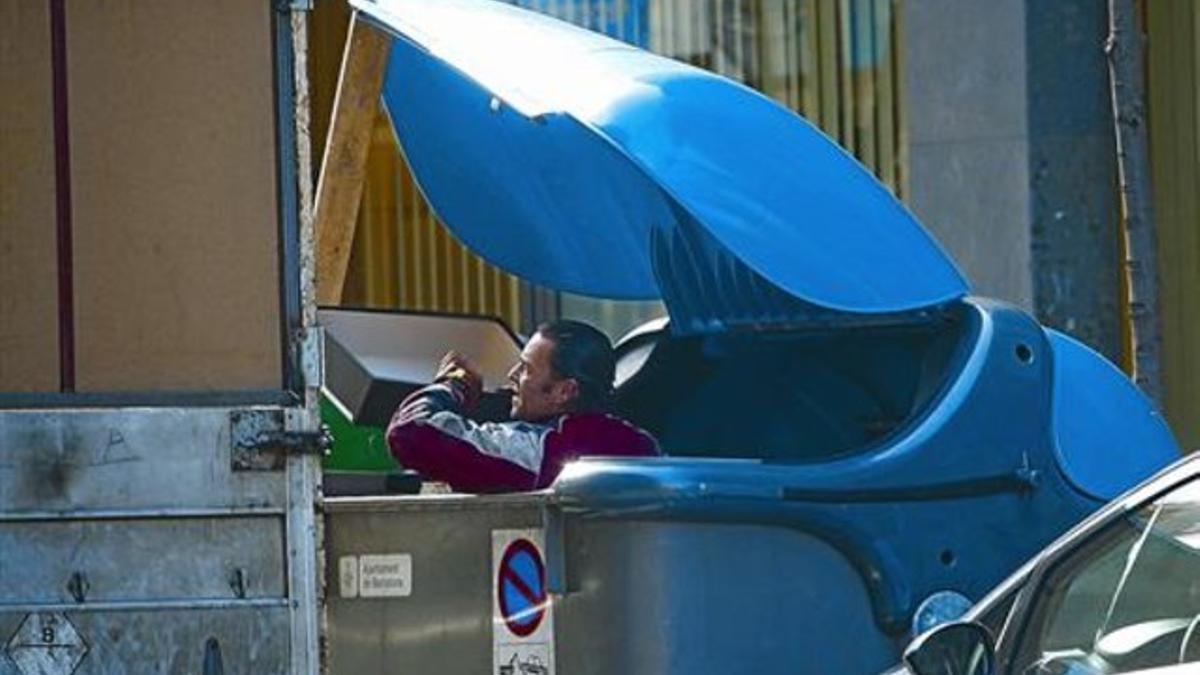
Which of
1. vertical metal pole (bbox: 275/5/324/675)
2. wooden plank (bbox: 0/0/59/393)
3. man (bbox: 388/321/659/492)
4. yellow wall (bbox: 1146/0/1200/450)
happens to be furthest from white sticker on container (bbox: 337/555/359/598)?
yellow wall (bbox: 1146/0/1200/450)

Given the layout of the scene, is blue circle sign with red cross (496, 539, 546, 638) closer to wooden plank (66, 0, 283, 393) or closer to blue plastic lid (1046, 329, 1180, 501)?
wooden plank (66, 0, 283, 393)

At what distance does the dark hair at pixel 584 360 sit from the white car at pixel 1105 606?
1962 millimetres

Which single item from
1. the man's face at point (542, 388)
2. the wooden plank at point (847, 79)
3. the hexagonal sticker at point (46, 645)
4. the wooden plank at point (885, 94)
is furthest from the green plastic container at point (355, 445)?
the wooden plank at point (847, 79)

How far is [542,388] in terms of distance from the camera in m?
6.71

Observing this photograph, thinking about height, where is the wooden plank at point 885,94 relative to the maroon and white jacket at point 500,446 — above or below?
above

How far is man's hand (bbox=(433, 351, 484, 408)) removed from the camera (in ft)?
22.3

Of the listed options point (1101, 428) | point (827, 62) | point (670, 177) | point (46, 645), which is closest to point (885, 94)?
point (827, 62)

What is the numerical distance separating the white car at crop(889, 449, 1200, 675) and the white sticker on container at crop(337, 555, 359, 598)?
1383 mm

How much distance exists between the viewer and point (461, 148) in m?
8.16

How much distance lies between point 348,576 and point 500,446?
2.16 ft

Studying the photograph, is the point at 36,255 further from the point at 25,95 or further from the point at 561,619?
the point at 561,619

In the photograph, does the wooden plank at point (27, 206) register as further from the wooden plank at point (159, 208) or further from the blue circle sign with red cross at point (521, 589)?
the blue circle sign with red cross at point (521, 589)

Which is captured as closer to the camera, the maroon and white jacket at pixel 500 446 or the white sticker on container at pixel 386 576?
the white sticker on container at pixel 386 576

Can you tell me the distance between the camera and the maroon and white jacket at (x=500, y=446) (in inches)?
249
